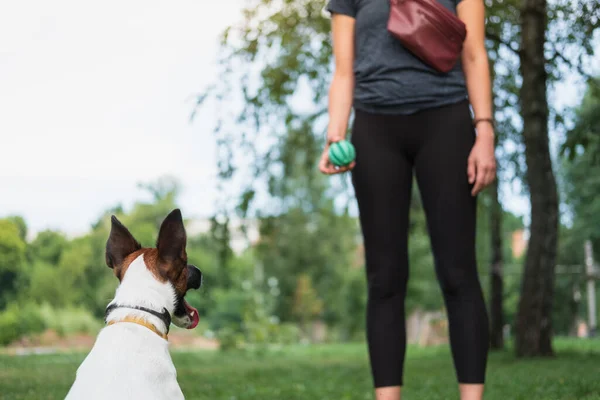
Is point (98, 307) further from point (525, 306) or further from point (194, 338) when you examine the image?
point (194, 338)

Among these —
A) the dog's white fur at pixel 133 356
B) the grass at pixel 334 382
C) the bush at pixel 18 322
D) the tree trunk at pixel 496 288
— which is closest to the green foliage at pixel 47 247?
the bush at pixel 18 322

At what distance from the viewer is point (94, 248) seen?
12.4 m

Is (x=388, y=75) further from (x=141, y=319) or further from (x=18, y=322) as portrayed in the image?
(x=18, y=322)

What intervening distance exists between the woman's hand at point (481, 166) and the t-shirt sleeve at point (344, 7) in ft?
2.62

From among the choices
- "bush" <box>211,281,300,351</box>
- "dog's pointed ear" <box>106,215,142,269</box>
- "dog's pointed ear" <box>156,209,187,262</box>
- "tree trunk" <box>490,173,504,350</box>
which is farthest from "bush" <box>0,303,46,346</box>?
"dog's pointed ear" <box>156,209,187,262</box>

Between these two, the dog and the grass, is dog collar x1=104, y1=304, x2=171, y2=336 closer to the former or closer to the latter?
the dog

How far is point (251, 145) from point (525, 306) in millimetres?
4828

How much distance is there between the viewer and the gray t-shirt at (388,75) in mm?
3523

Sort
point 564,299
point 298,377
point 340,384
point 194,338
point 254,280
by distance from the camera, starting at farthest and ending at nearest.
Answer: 1. point 254,280
2. point 564,299
3. point 194,338
4. point 298,377
5. point 340,384

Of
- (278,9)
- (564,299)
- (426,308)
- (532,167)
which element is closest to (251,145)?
(278,9)

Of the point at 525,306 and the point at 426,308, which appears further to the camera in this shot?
the point at 426,308

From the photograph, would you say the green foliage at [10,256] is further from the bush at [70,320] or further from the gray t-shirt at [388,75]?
the gray t-shirt at [388,75]

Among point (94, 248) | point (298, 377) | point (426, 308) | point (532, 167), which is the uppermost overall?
point (532, 167)

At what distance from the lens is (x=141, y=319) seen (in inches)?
122
